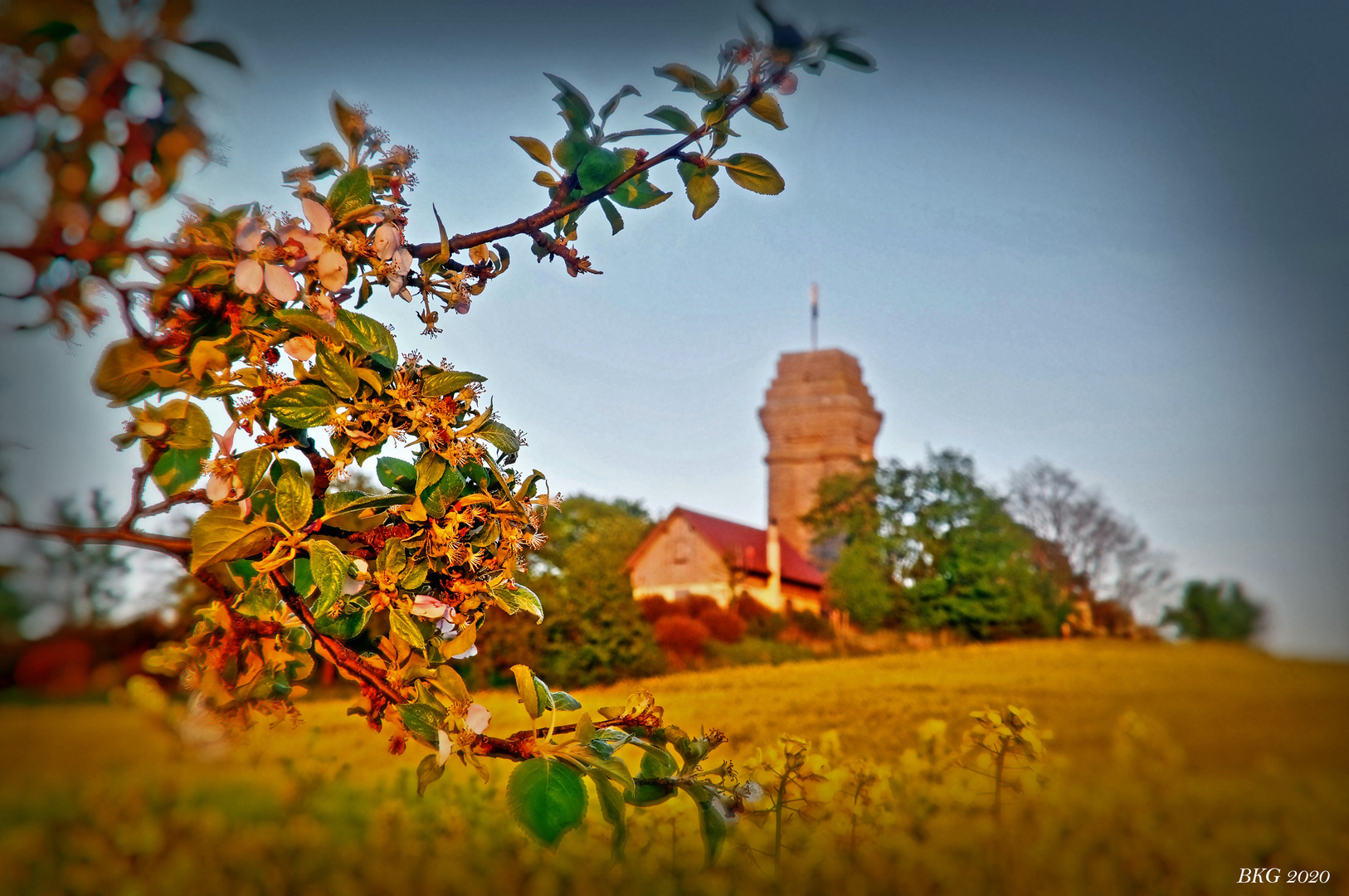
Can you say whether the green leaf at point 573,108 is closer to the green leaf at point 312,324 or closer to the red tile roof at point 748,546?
the green leaf at point 312,324

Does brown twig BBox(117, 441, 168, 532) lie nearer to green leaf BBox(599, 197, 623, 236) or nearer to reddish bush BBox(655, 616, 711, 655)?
green leaf BBox(599, 197, 623, 236)

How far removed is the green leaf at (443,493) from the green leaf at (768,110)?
0.32 meters

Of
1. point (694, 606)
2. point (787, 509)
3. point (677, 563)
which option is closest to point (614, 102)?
point (694, 606)

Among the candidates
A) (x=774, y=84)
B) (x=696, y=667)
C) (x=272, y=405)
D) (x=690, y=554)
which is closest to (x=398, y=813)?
(x=272, y=405)

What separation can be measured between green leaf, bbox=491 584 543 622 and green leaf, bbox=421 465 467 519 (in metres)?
0.06

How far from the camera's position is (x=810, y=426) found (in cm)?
2234

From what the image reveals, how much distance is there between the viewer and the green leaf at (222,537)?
0.45 metres

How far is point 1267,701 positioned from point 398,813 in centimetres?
291

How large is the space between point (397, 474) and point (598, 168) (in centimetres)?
26

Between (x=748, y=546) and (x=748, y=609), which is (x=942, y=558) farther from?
(x=748, y=546)

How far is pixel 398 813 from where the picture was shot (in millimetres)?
1701

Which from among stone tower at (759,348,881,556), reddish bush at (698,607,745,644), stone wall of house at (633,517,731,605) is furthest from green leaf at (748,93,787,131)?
stone tower at (759,348,881,556)

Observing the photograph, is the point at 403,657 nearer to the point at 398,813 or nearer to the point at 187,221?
the point at 187,221

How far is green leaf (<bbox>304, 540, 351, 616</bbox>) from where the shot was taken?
452 millimetres
